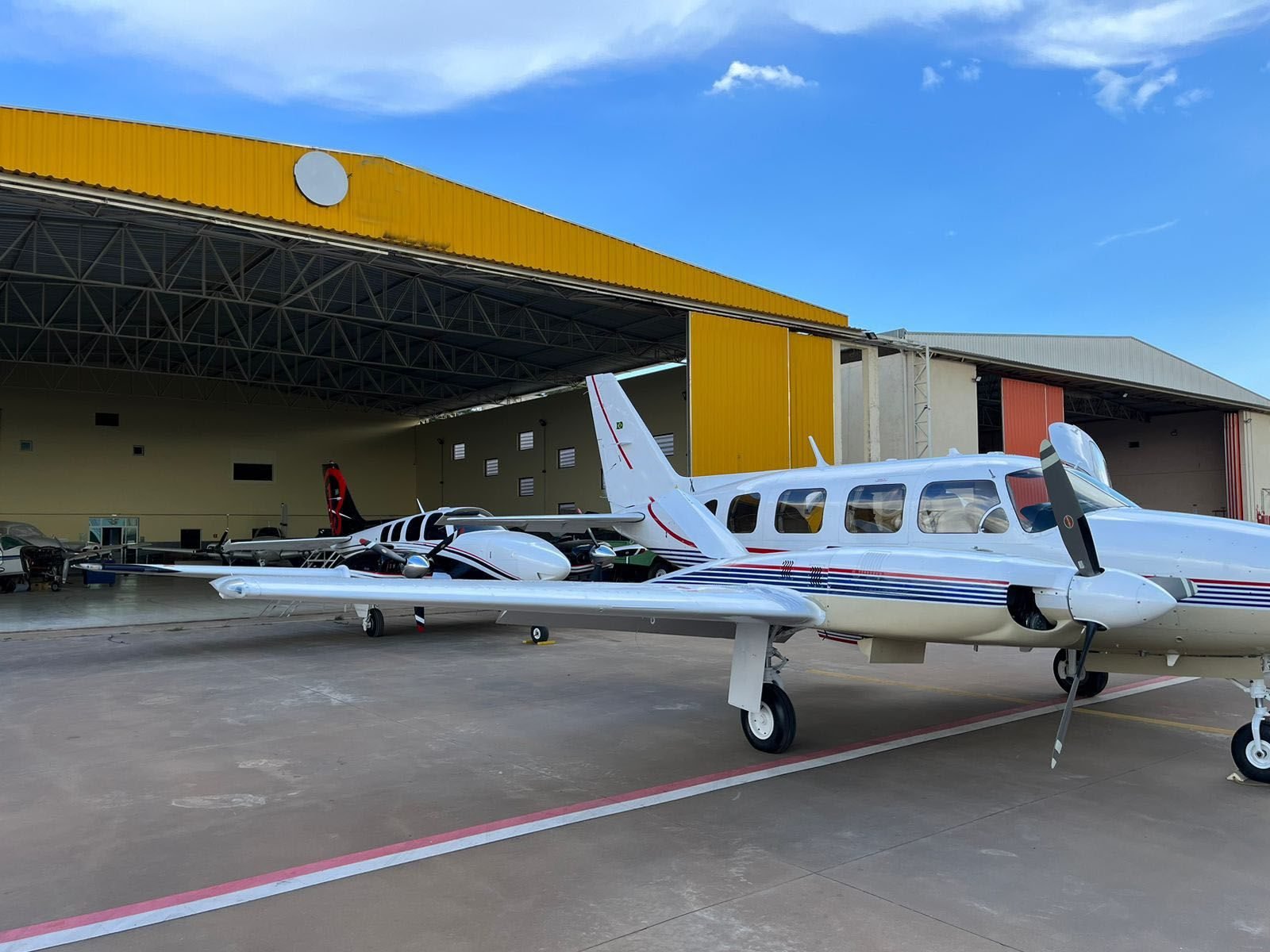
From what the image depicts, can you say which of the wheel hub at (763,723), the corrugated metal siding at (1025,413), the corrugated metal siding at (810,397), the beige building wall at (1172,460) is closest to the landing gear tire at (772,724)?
the wheel hub at (763,723)

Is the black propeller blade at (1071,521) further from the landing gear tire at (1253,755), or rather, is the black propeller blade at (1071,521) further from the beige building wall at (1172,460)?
the beige building wall at (1172,460)

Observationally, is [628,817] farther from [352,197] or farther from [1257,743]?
[352,197]

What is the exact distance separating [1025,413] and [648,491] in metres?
17.9

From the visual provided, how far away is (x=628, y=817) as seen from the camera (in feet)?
15.9

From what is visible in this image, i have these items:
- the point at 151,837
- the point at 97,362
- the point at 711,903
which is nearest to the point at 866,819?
the point at 711,903

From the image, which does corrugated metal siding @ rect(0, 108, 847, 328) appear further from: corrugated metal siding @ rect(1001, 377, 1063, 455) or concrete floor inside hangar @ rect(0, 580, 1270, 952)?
corrugated metal siding @ rect(1001, 377, 1063, 455)

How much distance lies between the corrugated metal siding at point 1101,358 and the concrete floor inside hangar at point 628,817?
642 inches

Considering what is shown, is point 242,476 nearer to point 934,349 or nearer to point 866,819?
point 934,349

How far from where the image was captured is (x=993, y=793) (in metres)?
5.26

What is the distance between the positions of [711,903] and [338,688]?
6.46 meters

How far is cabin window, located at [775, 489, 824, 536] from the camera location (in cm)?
779

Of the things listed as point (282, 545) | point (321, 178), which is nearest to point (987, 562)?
point (282, 545)

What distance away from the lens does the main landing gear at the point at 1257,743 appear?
5.29 m

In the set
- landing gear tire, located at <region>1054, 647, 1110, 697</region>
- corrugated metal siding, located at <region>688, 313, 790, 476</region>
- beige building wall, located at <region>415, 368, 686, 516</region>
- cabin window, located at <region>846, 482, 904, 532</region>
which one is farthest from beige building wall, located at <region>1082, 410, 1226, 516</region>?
cabin window, located at <region>846, 482, 904, 532</region>
